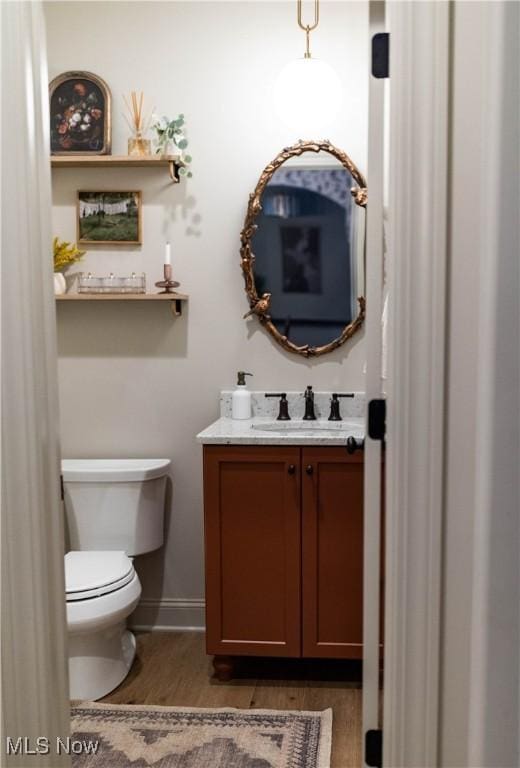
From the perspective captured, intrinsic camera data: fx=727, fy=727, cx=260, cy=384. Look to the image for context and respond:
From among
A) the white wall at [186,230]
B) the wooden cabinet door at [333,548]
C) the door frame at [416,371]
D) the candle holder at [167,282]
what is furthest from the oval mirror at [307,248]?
the door frame at [416,371]

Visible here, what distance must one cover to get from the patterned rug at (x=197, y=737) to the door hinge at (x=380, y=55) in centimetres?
187

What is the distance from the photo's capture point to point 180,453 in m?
3.17

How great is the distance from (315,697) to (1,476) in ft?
5.27

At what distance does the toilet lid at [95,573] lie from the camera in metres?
2.47

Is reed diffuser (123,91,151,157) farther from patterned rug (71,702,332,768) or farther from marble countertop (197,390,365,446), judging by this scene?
patterned rug (71,702,332,768)

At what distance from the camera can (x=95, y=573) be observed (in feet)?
8.50

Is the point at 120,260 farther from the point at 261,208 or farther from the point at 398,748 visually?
the point at 398,748

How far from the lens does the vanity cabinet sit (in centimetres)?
260

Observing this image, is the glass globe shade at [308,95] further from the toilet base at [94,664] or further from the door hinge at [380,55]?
the toilet base at [94,664]

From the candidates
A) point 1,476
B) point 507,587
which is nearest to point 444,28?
point 507,587

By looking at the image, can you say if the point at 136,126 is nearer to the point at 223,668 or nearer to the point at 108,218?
the point at 108,218

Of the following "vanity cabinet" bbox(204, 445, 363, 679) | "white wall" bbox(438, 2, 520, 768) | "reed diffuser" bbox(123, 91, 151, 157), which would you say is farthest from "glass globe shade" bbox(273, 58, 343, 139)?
"white wall" bbox(438, 2, 520, 768)

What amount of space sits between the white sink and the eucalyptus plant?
1.10 m

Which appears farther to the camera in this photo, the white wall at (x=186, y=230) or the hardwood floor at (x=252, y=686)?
the white wall at (x=186, y=230)
